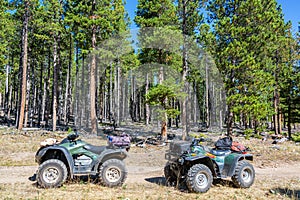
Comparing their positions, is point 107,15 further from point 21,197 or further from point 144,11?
point 21,197

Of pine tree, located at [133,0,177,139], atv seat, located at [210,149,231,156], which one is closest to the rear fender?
atv seat, located at [210,149,231,156]

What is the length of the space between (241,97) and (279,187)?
864 centimetres

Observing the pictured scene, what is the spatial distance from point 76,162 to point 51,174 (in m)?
0.68

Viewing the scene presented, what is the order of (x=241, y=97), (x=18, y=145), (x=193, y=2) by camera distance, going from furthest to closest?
1. (x=193, y=2)
2. (x=241, y=97)
3. (x=18, y=145)

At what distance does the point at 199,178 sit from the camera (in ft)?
22.2

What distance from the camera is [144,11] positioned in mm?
19781

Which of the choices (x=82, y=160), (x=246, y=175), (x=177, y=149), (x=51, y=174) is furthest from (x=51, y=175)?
(x=246, y=175)

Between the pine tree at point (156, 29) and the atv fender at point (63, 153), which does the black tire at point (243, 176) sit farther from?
the pine tree at point (156, 29)

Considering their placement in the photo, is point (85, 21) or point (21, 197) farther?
point (85, 21)

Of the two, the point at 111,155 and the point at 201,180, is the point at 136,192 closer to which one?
the point at 111,155

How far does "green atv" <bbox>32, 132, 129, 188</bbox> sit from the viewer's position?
674 cm

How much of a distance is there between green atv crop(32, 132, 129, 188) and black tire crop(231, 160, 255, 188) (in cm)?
311

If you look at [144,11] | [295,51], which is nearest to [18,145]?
[144,11]

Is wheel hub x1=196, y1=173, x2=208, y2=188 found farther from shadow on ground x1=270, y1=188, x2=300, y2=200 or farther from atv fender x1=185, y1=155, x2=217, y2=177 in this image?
shadow on ground x1=270, y1=188, x2=300, y2=200
